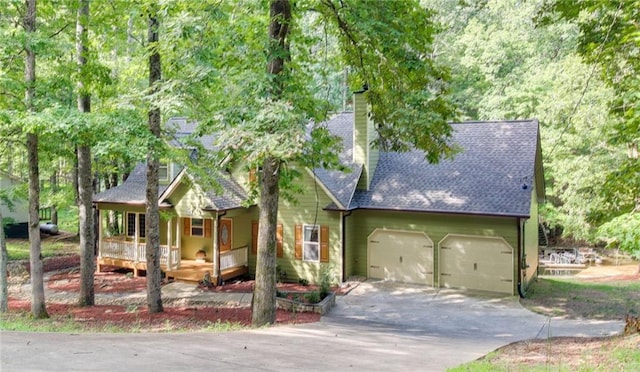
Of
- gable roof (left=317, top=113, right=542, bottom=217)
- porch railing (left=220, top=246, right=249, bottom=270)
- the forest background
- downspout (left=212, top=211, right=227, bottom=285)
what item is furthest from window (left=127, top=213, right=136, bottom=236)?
gable roof (left=317, top=113, right=542, bottom=217)

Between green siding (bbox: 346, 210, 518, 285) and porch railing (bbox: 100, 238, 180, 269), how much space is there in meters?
6.50

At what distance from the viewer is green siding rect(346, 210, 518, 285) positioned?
613 inches

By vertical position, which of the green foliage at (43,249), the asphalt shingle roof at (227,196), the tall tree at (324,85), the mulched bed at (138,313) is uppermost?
the tall tree at (324,85)

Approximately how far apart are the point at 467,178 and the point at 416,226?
97.7 inches

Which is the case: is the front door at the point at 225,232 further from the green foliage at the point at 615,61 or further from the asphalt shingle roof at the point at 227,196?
the green foliage at the point at 615,61

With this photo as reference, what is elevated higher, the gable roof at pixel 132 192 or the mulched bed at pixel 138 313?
the gable roof at pixel 132 192

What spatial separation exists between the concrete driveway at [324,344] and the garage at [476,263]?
2.00 meters

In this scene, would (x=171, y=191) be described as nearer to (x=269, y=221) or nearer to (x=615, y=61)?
(x=269, y=221)

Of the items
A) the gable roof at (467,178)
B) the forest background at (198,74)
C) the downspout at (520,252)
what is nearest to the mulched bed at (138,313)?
the forest background at (198,74)

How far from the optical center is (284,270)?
1786 centimetres

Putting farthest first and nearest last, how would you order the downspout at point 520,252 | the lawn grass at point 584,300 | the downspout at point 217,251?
the downspout at point 217,251 → the downspout at point 520,252 → the lawn grass at point 584,300

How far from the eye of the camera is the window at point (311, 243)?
17438 millimetres

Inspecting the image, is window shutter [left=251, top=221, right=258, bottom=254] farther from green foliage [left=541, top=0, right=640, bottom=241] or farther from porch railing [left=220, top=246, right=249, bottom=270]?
green foliage [left=541, top=0, right=640, bottom=241]

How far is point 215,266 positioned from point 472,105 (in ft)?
72.7
